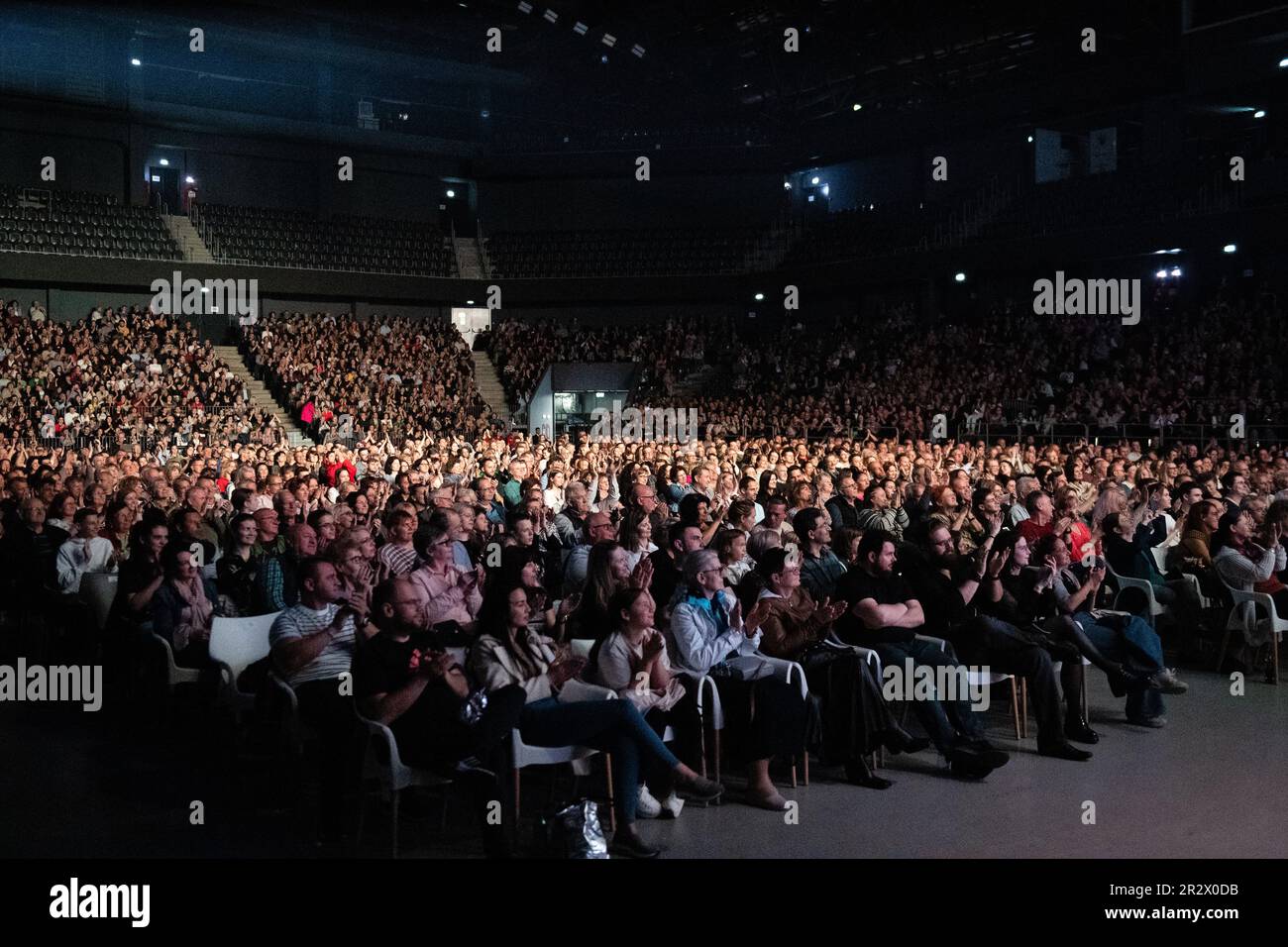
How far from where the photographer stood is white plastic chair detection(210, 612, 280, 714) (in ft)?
20.8

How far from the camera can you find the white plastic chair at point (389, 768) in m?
5.12

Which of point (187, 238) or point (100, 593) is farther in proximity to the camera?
point (187, 238)

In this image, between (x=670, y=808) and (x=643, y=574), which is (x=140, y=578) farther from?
(x=670, y=808)

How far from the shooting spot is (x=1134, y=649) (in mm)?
7332

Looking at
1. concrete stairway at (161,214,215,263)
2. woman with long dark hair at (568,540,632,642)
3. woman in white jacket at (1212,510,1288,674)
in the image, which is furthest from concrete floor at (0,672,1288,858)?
concrete stairway at (161,214,215,263)

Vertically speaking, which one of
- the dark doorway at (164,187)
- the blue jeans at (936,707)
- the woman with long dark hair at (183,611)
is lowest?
the blue jeans at (936,707)

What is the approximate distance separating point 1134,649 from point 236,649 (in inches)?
201

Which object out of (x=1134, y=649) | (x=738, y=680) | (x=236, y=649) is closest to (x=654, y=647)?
(x=738, y=680)

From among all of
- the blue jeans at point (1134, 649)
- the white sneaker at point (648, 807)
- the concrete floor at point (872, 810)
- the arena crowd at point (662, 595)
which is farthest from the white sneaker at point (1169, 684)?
the white sneaker at point (648, 807)

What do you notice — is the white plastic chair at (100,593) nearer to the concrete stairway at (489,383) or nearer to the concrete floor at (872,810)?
the concrete floor at (872,810)

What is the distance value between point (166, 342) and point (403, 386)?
536cm

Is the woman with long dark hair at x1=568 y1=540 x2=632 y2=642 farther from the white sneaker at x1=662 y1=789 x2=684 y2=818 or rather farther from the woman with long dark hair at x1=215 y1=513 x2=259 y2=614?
the woman with long dark hair at x1=215 y1=513 x2=259 y2=614

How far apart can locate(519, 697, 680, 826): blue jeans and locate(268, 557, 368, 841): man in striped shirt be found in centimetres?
81

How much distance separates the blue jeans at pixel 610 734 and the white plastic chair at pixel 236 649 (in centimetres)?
169
